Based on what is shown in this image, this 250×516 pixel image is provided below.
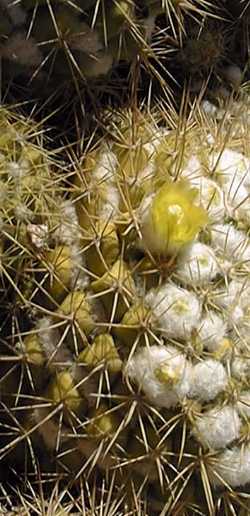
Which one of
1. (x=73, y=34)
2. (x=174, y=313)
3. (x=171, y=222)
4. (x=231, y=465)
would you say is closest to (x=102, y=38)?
(x=73, y=34)

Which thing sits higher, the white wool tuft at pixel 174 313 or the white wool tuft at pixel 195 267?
the white wool tuft at pixel 195 267

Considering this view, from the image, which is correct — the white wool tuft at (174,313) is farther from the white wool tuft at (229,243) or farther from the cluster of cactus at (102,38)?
the cluster of cactus at (102,38)

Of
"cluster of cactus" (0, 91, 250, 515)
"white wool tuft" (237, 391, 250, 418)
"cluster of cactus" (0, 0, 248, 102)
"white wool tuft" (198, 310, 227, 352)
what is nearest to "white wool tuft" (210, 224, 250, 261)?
"cluster of cactus" (0, 91, 250, 515)

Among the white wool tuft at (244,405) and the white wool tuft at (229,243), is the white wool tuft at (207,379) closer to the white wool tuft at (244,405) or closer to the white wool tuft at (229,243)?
the white wool tuft at (244,405)

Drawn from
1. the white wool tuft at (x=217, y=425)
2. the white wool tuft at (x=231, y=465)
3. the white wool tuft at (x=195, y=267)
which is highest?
the white wool tuft at (x=195, y=267)

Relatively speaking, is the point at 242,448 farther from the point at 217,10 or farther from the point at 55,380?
the point at 217,10

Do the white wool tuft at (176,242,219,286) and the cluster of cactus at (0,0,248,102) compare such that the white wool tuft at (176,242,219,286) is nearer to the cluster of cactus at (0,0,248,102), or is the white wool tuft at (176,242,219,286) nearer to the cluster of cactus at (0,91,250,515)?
the cluster of cactus at (0,91,250,515)

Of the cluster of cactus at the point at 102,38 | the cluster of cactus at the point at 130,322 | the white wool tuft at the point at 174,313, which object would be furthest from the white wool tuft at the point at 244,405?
the cluster of cactus at the point at 102,38
